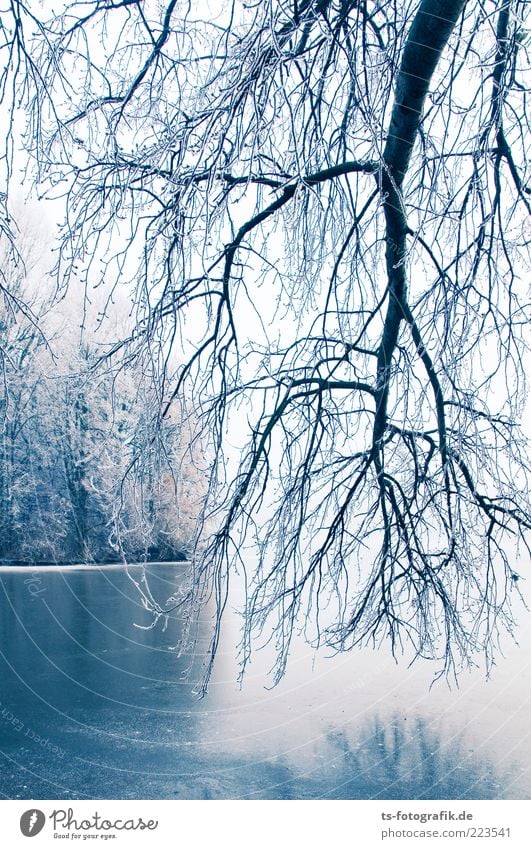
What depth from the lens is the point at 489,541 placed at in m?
1.88

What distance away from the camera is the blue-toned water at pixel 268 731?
213 cm

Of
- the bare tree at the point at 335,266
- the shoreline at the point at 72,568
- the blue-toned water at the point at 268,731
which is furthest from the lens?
the shoreline at the point at 72,568

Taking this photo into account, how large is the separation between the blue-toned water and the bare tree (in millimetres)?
466

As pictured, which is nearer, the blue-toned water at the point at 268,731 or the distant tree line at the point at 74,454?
the distant tree line at the point at 74,454

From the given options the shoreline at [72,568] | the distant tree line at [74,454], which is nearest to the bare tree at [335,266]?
the distant tree line at [74,454]

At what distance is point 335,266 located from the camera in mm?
1604

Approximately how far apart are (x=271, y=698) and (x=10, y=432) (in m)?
1.40
